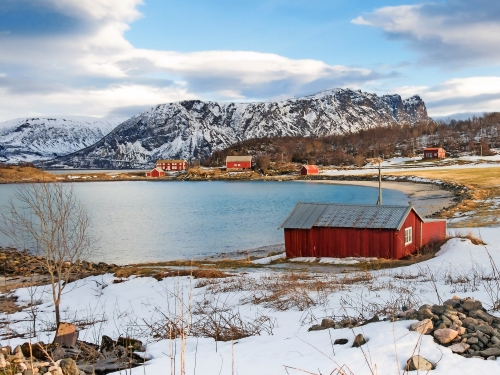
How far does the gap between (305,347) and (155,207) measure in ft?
185

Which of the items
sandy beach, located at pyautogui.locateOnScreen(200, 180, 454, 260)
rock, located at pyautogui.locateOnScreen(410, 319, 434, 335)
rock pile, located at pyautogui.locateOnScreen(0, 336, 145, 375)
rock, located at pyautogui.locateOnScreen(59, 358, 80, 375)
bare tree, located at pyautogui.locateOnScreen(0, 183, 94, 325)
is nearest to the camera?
rock pile, located at pyautogui.locateOnScreen(0, 336, 145, 375)

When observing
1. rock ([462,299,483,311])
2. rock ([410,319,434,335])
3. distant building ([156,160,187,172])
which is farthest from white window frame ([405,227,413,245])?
distant building ([156,160,187,172])

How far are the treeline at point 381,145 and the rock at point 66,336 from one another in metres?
135

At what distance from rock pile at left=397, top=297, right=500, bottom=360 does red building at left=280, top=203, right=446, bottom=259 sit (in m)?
17.3

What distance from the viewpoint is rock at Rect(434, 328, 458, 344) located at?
5250mm

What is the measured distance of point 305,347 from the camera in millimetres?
6004

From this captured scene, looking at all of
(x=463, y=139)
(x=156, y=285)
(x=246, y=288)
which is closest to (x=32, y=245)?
(x=156, y=285)

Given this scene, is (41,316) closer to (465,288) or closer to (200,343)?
(200,343)

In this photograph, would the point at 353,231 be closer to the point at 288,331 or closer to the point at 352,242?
the point at 352,242

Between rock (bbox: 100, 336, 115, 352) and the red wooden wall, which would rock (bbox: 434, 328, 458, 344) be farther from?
the red wooden wall

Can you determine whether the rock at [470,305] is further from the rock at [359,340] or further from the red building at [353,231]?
the red building at [353,231]

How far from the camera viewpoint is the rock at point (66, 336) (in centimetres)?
727

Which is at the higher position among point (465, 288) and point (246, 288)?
point (465, 288)

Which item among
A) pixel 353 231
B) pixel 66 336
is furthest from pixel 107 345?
pixel 353 231
